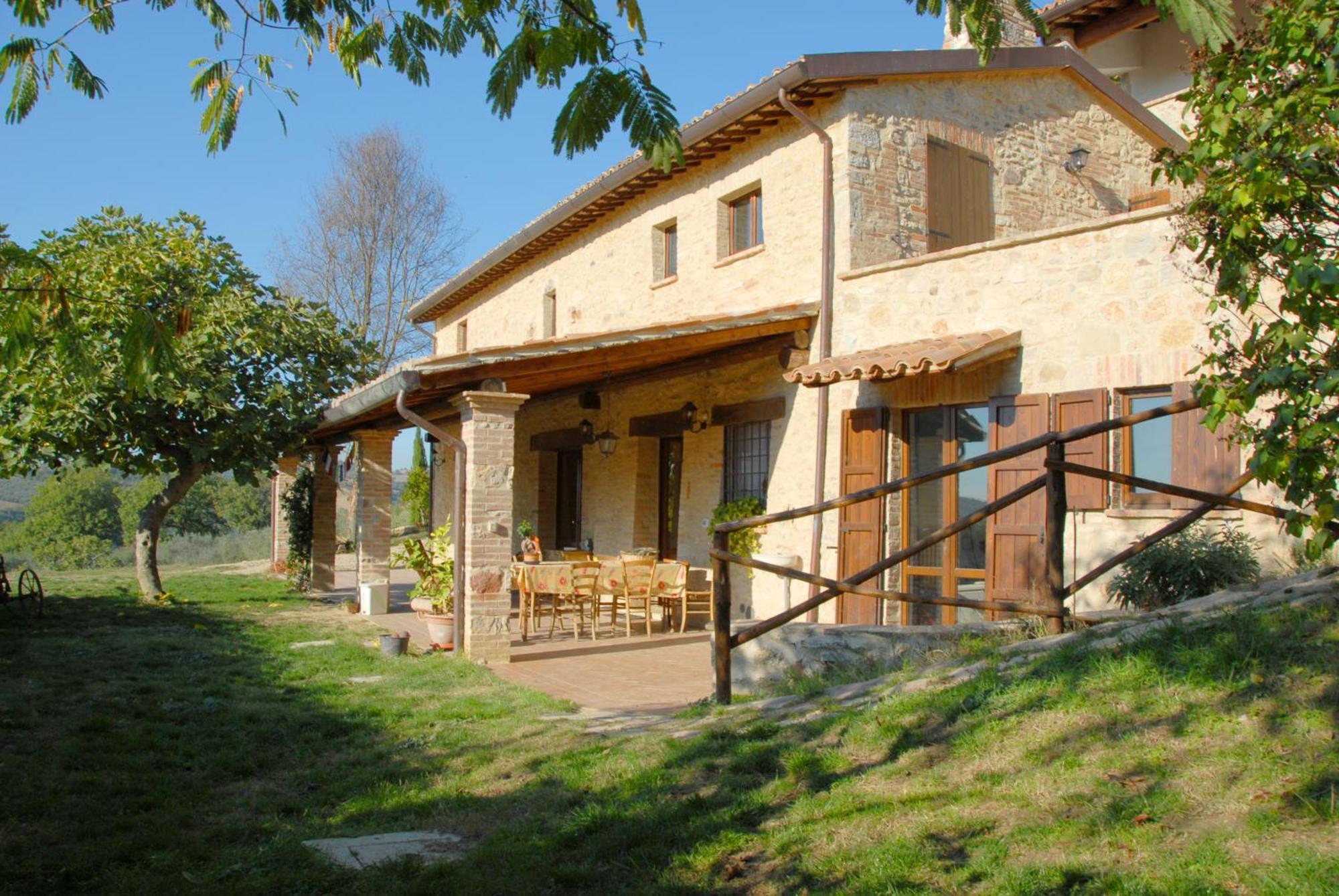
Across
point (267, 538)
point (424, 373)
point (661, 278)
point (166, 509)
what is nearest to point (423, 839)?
point (424, 373)

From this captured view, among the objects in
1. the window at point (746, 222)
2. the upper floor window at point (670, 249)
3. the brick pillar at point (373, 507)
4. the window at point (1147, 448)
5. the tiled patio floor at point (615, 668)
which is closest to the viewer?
the tiled patio floor at point (615, 668)

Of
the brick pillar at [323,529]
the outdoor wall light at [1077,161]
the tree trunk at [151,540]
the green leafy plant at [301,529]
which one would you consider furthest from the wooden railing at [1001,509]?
the green leafy plant at [301,529]

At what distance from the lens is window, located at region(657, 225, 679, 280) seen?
40.9 ft

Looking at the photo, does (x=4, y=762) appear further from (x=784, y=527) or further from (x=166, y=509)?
(x=166, y=509)

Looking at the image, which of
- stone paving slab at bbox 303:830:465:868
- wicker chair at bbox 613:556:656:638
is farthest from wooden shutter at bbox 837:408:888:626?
stone paving slab at bbox 303:830:465:868

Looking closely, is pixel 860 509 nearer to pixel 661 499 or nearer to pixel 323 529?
pixel 661 499

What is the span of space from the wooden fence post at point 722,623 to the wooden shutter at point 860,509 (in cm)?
352

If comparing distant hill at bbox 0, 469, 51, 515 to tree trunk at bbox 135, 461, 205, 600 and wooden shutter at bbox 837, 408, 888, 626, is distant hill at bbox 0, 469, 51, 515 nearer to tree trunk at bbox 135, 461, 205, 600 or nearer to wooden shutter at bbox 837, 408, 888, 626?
tree trunk at bbox 135, 461, 205, 600

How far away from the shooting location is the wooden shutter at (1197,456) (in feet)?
22.3

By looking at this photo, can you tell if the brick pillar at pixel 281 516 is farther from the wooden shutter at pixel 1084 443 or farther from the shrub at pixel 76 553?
the wooden shutter at pixel 1084 443

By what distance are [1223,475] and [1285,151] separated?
422cm

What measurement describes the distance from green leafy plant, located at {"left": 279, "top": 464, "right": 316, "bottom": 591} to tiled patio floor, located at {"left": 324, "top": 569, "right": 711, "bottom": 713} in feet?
16.9

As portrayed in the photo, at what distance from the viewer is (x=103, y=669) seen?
8.09m

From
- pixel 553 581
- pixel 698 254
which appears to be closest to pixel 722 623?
pixel 553 581
